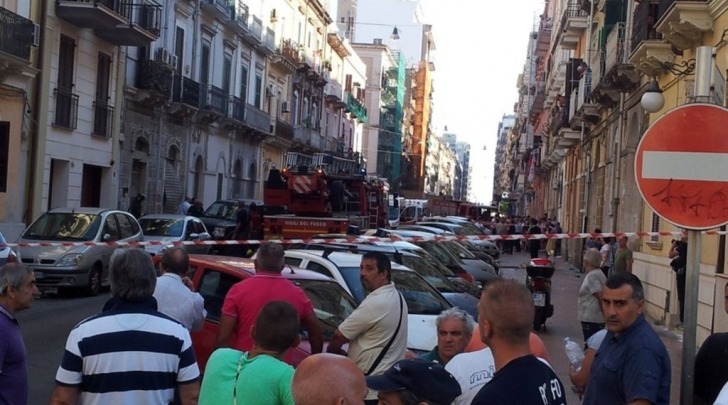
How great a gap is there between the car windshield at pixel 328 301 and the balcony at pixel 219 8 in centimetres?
2815

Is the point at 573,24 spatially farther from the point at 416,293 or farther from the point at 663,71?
the point at 416,293

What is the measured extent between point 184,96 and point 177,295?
27450mm

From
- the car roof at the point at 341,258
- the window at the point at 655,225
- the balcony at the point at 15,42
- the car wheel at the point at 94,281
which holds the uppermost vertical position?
the balcony at the point at 15,42

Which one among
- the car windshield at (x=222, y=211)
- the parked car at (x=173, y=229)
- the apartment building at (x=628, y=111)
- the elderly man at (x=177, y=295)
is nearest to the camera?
the elderly man at (x=177, y=295)

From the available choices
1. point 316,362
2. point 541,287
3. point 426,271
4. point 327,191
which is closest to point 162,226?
point 327,191

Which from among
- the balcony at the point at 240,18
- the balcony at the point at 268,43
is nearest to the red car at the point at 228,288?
the balcony at the point at 240,18

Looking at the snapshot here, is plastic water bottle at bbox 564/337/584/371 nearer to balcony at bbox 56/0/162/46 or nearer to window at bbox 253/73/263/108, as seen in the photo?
balcony at bbox 56/0/162/46

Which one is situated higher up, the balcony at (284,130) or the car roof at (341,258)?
the balcony at (284,130)

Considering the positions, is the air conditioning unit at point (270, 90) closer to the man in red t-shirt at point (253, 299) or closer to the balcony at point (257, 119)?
the balcony at point (257, 119)

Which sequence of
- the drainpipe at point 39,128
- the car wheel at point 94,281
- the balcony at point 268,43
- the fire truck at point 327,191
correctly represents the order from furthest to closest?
the balcony at point 268,43 < the fire truck at point 327,191 < the drainpipe at point 39,128 < the car wheel at point 94,281

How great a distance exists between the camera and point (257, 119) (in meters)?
43.6

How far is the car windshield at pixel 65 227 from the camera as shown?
17.9 m

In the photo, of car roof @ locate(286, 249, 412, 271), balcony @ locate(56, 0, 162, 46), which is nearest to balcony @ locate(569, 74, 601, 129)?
balcony @ locate(56, 0, 162, 46)

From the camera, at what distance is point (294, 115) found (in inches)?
2072
